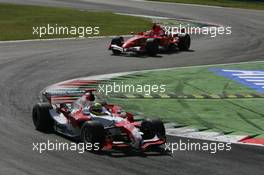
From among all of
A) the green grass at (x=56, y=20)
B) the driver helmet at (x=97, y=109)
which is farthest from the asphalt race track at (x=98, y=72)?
the green grass at (x=56, y=20)

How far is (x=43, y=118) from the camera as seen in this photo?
14719 mm

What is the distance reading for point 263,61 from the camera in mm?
26844

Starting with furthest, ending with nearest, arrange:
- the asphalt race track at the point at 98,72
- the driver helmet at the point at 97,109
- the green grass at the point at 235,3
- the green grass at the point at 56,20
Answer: the green grass at the point at 235,3
the green grass at the point at 56,20
the driver helmet at the point at 97,109
the asphalt race track at the point at 98,72

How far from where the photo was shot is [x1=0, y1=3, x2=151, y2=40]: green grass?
115 feet

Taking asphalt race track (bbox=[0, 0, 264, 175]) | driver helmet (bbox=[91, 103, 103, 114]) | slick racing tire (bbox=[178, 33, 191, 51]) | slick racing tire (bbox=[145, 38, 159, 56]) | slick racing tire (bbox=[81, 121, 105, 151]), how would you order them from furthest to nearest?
slick racing tire (bbox=[178, 33, 191, 51]), slick racing tire (bbox=[145, 38, 159, 56]), driver helmet (bbox=[91, 103, 103, 114]), slick racing tire (bbox=[81, 121, 105, 151]), asphalt race track (bbox=[0, 0, 264, 175])

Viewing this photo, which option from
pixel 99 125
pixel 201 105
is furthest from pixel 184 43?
pixel 99 125

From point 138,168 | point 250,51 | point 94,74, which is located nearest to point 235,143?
point 138,168

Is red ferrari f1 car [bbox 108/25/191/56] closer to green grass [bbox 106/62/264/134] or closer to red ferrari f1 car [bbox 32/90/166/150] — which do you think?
green grass [bbox 106/62/264/134]

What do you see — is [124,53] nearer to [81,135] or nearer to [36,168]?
[81,135]

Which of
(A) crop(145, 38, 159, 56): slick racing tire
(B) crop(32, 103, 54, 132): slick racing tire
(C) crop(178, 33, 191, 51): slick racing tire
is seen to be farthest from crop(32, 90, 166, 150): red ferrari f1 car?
(C) crop(178, 33, 191, 51): slick racing tire

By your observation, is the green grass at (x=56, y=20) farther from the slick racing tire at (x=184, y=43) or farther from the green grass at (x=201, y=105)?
the green grass at (x=201, y=105)

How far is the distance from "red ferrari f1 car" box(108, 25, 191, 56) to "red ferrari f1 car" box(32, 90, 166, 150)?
13280 mm

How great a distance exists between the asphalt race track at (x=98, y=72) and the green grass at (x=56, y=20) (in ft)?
10.4

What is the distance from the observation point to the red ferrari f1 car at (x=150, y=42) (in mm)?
28109
